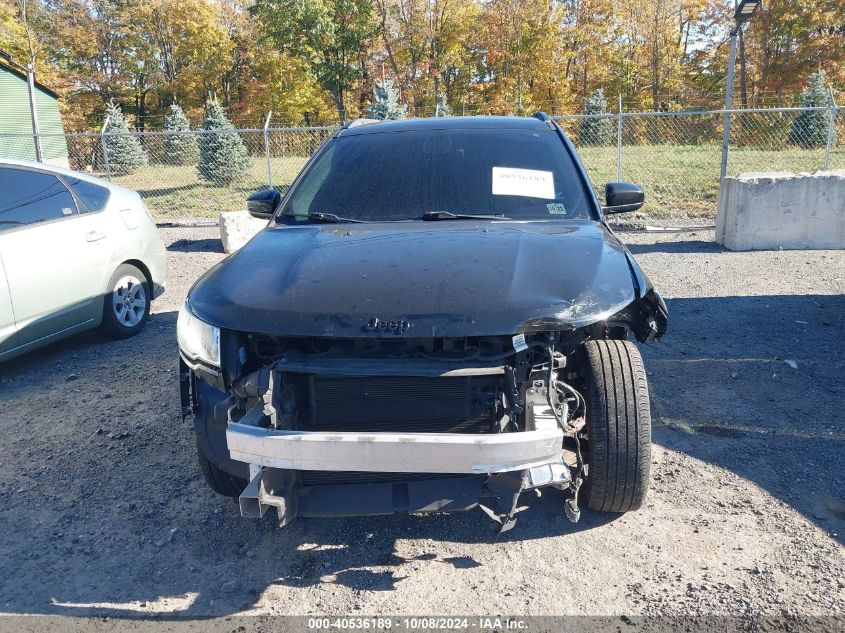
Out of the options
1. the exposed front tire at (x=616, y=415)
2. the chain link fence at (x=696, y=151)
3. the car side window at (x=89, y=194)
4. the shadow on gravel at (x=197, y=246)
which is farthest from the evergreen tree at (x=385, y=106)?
the exposed front tire at (x=616, y=415)

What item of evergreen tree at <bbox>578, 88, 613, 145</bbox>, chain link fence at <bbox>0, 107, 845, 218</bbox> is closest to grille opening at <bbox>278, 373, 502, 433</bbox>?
chain link fence at <bbox>0, 107, 845, 218</bbox>

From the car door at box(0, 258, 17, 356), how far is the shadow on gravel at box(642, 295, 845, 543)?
4354mm

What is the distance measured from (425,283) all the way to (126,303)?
13.9 ft

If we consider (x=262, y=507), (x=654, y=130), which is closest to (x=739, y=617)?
(x=262, y=507)

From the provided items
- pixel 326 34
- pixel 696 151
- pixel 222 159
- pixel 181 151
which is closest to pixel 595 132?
pixel 696 151

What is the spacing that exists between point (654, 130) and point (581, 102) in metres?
14.8

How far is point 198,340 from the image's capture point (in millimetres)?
2641

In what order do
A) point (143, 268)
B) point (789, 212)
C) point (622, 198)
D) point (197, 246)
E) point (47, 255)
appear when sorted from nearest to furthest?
1. point (622, 198)
2. point (47, 255)
3. point (143, 268)
4. point (789, 212)
5. point (197, 246)

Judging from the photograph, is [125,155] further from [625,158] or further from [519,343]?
[519,343]

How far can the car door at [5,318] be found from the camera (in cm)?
462

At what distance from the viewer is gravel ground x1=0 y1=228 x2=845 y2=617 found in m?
2.53

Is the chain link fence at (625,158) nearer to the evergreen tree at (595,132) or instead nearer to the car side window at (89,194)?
the evergreen tree at (595,132)

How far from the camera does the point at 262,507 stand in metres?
2.42

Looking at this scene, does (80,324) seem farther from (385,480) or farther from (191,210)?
(191,210)
